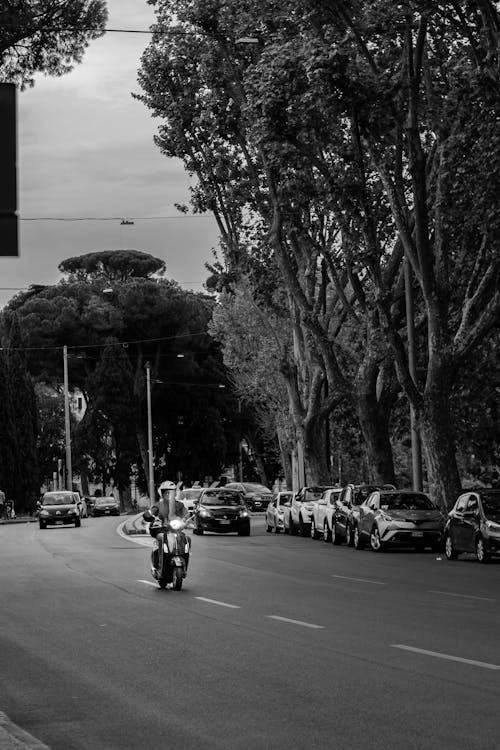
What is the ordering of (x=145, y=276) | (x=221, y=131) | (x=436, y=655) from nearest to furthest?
(x=436, y=655) < (x=221, y=131) < (x=145, y=276)

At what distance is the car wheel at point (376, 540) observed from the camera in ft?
114

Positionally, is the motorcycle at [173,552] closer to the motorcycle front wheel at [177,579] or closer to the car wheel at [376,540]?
the motorcycle front wheel at [177,579]

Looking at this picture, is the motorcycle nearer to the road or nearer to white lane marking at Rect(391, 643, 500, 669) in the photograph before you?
the road

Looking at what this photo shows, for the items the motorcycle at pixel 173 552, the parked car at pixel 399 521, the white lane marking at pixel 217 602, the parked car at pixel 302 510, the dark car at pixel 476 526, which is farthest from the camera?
the parked car at pixel 302 510

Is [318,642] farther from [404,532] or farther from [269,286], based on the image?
[269,286]

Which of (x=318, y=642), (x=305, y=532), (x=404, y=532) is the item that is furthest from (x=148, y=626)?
(x=305, y=532)

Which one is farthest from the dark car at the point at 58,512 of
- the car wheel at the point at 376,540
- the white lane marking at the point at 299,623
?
the white lane marking at the point at 299,623

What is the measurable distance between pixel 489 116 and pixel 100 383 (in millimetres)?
56386

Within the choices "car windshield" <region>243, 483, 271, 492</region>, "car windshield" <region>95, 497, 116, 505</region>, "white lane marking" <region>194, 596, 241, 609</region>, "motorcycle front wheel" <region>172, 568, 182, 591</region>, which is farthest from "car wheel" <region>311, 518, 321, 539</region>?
"car windshield" <region>95, 497, 116, 505</region>

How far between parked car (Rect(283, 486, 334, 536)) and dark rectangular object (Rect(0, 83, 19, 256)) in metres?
33.2

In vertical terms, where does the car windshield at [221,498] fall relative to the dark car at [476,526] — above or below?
above

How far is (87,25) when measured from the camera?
28234 mm

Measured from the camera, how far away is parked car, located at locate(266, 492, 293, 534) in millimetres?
48656

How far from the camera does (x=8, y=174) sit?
12.1 metres
